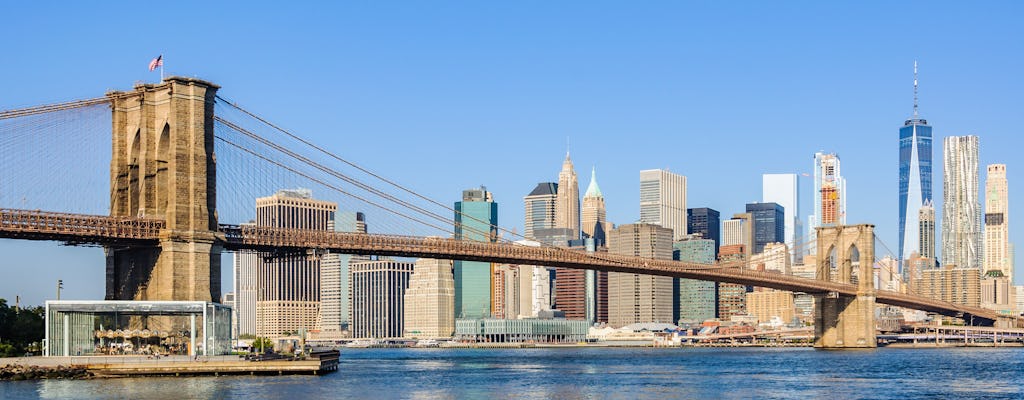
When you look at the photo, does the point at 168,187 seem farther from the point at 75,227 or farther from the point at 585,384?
the point at 585,384

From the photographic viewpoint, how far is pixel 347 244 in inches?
3351

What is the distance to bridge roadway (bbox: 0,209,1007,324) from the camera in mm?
69875

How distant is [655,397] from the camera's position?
61.7 m

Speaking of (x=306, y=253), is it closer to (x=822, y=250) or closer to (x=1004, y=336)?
Result: (x=822, y=250)

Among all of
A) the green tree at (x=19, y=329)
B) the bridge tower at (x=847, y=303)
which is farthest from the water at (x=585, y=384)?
the bridge tower at (x=847, y=303)

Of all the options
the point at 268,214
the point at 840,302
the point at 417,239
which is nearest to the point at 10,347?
the point at 417,239

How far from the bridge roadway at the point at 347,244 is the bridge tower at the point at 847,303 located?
146 inches

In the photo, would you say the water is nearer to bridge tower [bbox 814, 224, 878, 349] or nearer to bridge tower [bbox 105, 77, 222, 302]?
bridge tower [bbox 105, 77, 222, 302]

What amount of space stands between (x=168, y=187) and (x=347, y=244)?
14026 millimetres

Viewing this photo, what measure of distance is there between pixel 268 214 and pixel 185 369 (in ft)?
419

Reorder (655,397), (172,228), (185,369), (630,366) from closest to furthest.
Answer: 1. (655,397)
2. (185,369)
3. (172,228)
4. (630,366)

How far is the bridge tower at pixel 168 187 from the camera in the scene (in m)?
73.3

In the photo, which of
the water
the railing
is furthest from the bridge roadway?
the water

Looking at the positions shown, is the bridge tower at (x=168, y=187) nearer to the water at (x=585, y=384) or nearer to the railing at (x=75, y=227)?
the railing at (x=75, y=227)
